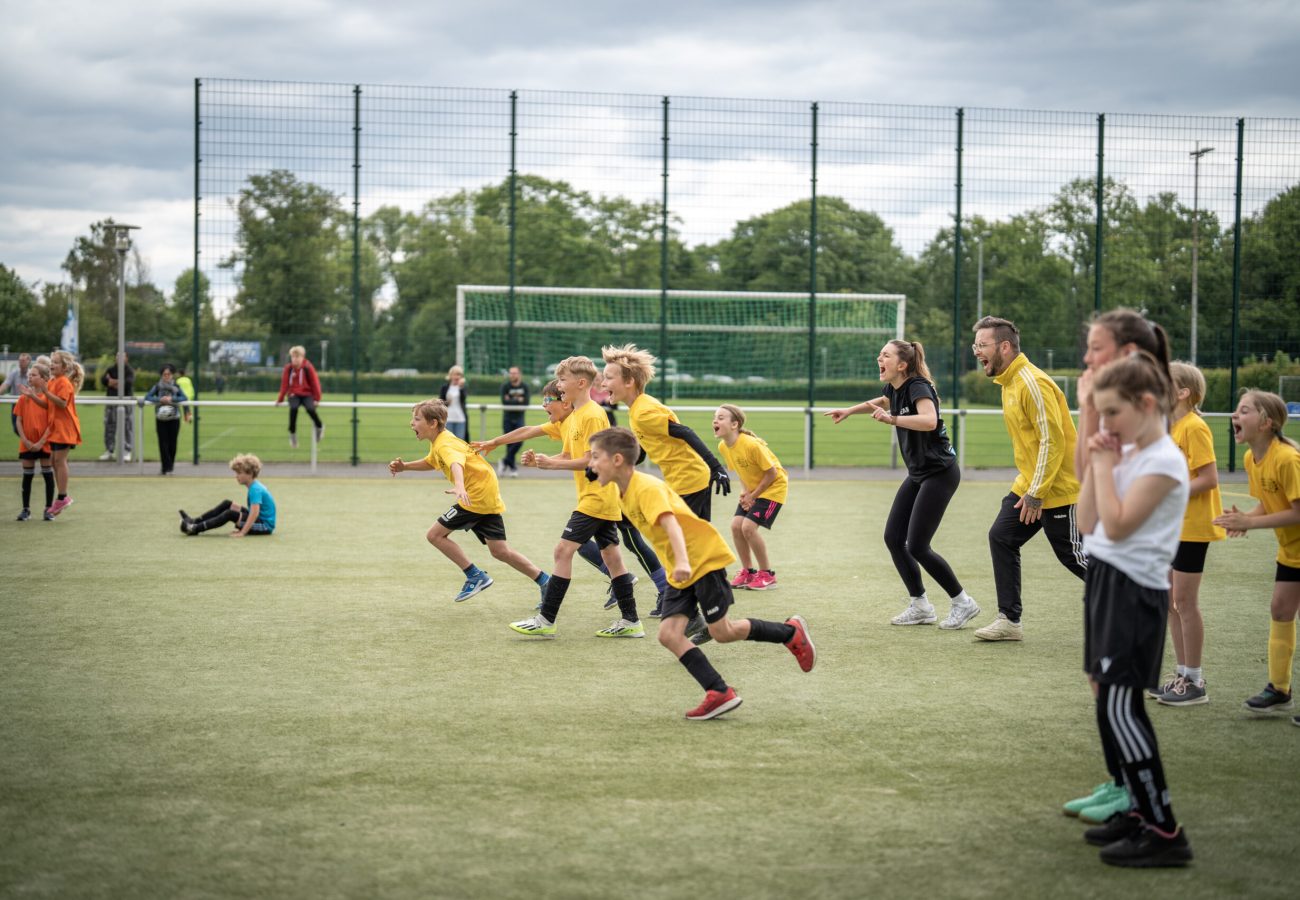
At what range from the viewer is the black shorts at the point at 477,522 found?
8242 mm

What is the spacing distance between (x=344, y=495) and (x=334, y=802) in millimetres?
12053

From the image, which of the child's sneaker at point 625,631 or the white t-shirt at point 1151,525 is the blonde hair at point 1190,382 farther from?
the child's sneaker at point 625,631

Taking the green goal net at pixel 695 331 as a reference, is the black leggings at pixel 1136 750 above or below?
below

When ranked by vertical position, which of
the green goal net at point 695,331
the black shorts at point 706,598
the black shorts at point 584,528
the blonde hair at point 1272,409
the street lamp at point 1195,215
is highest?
the street lamp at point 1195,215

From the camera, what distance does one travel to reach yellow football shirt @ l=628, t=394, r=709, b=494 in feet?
25.6

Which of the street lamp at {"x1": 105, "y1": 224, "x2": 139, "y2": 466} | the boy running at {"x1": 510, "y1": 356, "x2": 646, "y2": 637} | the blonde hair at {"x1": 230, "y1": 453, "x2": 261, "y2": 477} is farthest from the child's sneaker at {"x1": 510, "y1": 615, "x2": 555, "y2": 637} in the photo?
the street lamp at {"x1": 105, "y1": 224, "x2": 139, "y2": 466}

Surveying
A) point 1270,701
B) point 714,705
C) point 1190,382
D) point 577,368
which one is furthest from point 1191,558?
point 577,368

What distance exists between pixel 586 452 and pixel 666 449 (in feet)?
1.82

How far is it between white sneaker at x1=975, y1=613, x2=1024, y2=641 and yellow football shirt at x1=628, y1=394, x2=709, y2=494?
2.00 m

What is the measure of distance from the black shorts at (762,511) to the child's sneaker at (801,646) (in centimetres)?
308

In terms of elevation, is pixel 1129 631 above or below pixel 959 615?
above

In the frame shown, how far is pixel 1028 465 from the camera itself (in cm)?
721

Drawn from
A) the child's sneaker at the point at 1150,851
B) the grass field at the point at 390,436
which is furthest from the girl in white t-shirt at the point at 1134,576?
the grass field at the point at 390,436

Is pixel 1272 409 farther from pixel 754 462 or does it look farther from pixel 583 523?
pixel 754 462
